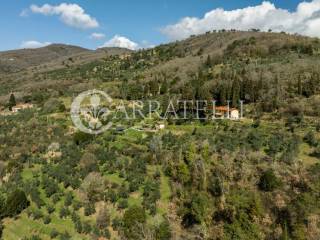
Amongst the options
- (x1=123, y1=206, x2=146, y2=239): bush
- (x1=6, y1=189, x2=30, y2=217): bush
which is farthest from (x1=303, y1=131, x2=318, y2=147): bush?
(x1=6, y1=189, x2=30, y2=217): bush

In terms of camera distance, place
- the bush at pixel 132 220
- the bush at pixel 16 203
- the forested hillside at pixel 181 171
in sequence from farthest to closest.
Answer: the bush at pixel 16 203
the forested hillside at pixel 181 171
the bush at pixel 132 220

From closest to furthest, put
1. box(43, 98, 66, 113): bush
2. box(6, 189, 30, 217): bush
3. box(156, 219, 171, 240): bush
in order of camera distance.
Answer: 1. box(156, 219, 171, 240): bush
2. box(6, 189, 30, 217): bush
3. box(43, 98, 66, 113): bush

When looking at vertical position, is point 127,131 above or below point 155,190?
above

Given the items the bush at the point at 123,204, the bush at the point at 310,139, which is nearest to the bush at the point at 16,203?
the bush at the point at 123,204

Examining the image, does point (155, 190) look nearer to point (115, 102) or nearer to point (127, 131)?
point (127, 131)

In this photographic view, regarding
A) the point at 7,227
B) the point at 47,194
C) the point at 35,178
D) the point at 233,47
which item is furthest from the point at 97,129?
the point at 233,47

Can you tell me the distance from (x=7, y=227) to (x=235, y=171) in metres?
16.9

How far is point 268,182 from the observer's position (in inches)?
1040

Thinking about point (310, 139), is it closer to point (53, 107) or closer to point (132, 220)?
point (132, 220)

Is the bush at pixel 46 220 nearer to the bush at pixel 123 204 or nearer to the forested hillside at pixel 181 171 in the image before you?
the forested hillside at pixel 181 171

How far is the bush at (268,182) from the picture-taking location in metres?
26.2

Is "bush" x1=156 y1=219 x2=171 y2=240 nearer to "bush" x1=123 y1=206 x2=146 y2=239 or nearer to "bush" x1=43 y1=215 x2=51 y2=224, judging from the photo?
"bush" x1=123 y1=206 x2=146 y2=239

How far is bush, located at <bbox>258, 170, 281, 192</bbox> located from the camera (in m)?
26.2

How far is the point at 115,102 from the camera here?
60.1 m
